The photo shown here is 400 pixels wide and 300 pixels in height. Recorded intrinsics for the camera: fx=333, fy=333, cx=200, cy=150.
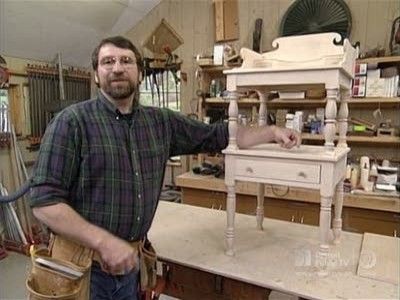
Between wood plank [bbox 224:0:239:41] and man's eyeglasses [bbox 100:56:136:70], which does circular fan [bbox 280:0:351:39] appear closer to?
wood plank [bbox 224:0:239:41]

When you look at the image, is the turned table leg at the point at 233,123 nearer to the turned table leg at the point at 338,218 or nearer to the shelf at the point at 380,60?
the turned table leg at the point at 338,218

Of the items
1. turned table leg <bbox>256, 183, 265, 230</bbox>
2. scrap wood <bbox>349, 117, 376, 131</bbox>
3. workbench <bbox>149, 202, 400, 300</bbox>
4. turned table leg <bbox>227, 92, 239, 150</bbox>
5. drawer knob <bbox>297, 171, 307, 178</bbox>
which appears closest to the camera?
workbench <bbox>149, 202, 400, 300</bbox>

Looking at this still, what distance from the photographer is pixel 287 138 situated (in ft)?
4.78

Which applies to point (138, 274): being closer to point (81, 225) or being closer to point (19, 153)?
point (81, 225)

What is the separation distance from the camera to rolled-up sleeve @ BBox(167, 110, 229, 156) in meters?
1.54

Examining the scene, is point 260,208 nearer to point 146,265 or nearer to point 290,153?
point 290,153

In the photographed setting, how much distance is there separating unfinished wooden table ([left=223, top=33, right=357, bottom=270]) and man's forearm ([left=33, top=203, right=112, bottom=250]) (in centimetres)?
58

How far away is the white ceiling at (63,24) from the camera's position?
293 cm

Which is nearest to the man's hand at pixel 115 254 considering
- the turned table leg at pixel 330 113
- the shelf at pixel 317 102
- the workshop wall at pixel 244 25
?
the turned table leg at pixel 330 113

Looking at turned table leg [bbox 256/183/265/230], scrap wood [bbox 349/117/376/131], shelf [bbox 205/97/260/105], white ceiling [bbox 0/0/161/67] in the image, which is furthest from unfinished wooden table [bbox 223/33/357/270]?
white ceiling [bbox 0/0/161/67]

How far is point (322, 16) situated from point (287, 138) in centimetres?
203

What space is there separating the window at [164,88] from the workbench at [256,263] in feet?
7.58

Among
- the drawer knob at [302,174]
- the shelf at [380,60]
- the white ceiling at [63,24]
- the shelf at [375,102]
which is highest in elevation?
the white ceiling at [63,24]

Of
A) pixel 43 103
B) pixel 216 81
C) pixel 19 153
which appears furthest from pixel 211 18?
pixel 19 153
